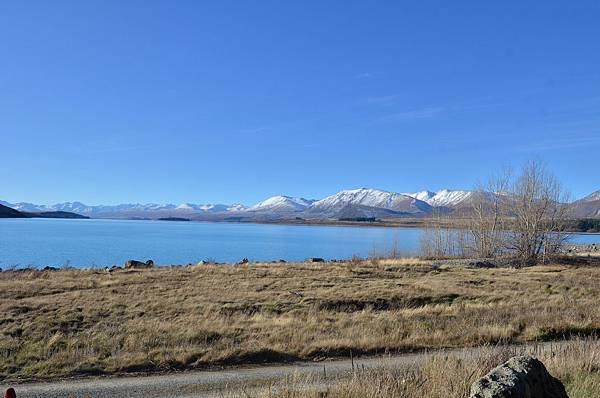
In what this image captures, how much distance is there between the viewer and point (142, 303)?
21.7 meters

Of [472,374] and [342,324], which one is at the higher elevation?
[472,374]

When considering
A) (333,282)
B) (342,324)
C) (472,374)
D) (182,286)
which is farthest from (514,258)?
(472,374)

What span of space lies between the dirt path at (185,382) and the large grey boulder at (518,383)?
11.8 feet

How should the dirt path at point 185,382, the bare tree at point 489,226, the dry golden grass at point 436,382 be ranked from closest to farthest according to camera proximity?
the dry golden grass at point 436,382 → the dirt path at point 185,382 → the bare tree at point 489,226

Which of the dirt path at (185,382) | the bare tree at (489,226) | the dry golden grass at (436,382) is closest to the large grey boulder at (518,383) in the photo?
the dry golden grass at (436,382)

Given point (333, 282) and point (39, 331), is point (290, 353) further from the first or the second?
point (333, 282)

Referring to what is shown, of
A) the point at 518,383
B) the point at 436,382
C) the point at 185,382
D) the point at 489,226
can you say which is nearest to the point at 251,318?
the point at 185,382

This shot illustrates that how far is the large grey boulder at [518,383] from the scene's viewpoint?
518cm

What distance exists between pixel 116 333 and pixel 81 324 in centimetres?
315

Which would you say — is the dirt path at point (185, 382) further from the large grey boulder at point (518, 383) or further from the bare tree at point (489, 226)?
the bare tree at point (489, 226)

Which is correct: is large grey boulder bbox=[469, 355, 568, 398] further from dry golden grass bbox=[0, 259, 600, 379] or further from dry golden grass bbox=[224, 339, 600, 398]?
dry golden grass bbox=[0, 259, 600, 379]

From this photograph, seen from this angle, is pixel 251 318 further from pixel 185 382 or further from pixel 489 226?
pixel 489 226

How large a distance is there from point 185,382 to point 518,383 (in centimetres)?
697

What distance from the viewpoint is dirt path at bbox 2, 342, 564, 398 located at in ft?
31.7
